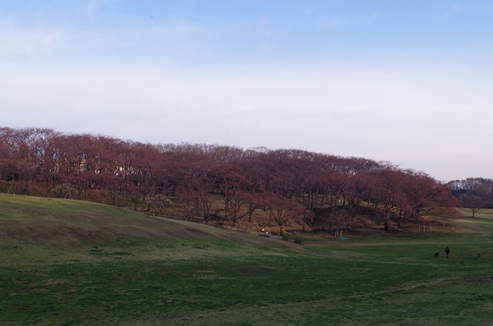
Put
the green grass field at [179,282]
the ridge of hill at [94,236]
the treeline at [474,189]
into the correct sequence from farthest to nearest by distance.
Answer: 1. the treeline at [474,189]
2. the ridge of hill at [94,236]
3. the green grass field at [179,282]

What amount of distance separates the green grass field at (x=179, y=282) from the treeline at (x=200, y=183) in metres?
32.9

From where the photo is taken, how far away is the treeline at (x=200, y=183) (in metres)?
77.7

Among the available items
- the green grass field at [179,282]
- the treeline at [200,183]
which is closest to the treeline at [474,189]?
the treeline at [200,183]

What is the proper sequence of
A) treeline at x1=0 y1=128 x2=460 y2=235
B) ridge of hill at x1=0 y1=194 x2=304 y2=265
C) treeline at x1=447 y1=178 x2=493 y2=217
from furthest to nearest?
1. treeline at x1=447 y1=178 x2=493 y2=217
2. treeline at x1=0 y1=128 x2=460 y2=235
3. ridge of hill at x1=0 y1=194 x2=304 y2=265

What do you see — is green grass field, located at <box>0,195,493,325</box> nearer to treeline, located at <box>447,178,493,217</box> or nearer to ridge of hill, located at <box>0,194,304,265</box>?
ridge of hill, located at <box>0,194,304,265</box>

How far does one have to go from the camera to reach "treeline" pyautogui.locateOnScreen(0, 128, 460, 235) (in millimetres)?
77688

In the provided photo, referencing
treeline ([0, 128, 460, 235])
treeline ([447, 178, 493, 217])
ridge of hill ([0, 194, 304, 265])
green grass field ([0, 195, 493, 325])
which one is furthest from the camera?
treeline ([447, 178, 493, 217])

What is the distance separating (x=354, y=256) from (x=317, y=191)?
56.8 meters

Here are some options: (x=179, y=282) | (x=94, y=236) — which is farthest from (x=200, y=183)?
(x=179, y=282)

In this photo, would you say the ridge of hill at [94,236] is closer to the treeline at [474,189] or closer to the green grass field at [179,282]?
the green grass field at [179,282]

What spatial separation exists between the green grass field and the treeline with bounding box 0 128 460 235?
32.9 metres

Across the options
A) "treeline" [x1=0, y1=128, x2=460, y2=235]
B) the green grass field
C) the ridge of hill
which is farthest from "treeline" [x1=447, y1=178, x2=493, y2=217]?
the green grass field

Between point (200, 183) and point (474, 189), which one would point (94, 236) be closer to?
point (200, 183)

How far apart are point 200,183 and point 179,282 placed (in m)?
61.0
